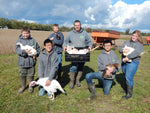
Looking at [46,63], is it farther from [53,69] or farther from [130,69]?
[130,69]

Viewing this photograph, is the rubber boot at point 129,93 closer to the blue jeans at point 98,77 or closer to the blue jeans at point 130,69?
the blue jeans at point 130,69

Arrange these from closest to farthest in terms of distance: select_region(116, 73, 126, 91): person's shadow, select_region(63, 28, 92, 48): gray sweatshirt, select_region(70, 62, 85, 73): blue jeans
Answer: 1. select_region(63, 28, 92, 48): gray sweatshirt
2. select_region(70, 62, 85, 73): blue jeans
3. select_region(116, 73, 126, 91): person's shadow

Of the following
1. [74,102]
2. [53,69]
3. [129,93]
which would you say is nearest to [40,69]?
[53,69]

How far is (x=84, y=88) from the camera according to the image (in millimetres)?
4473

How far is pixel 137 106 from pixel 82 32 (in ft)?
9.19

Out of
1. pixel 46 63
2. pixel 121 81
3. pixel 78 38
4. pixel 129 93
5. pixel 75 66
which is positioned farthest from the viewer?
pixel 121 81

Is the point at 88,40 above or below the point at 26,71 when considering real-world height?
above

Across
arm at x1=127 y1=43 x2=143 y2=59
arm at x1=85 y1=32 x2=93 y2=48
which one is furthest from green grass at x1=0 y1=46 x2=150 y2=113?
arm at x1=85 y1=32 x2=93 y2=48

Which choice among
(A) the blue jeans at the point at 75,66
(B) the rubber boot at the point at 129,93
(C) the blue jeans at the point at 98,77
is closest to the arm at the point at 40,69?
(A) the blue jeans at the point at 75,66

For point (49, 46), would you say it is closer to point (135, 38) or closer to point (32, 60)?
point (32, 60)

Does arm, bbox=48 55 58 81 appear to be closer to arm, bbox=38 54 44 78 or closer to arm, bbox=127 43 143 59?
arm, bbox=38 54 44 78

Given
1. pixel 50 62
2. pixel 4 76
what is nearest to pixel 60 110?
pixel 50 62

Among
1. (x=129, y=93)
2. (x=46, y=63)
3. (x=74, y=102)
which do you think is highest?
(x=46, y=63)

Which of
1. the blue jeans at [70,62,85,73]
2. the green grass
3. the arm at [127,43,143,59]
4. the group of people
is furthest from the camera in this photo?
the blue jeans at [70,62,85,73]
